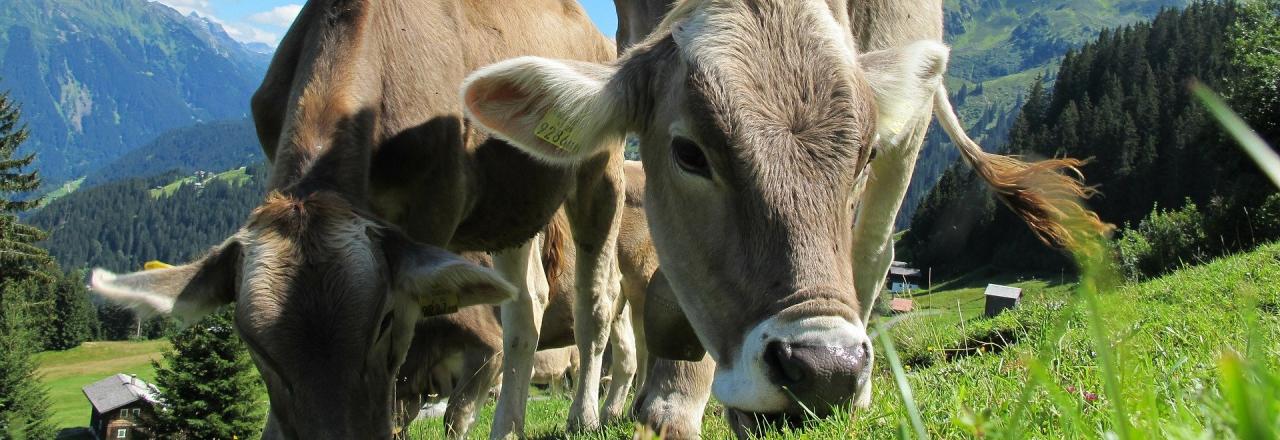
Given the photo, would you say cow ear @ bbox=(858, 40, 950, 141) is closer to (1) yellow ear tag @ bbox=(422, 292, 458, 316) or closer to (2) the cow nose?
(2) the cow nose

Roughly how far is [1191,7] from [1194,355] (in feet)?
368

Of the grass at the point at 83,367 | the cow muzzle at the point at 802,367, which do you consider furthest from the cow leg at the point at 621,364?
the grass at the point at 83,367

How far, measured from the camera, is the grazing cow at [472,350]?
8.27 metres

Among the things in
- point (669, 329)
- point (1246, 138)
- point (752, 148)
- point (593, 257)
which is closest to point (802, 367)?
point (752, 148)

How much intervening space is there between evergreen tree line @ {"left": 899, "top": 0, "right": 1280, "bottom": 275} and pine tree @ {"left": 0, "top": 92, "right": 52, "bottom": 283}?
60.8 meters

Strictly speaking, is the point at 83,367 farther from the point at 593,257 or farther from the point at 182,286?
the point at 182,286

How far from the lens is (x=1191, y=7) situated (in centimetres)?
9700

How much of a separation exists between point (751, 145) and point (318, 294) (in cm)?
172

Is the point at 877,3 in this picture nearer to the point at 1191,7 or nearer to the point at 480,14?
the point at 480,14

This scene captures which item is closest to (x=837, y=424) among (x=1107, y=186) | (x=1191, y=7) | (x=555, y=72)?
(x=555, y=72)

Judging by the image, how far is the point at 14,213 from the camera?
183ft

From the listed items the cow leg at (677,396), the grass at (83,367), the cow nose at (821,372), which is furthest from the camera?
the grass at (83,367)

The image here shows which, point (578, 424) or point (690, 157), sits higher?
point (690, 157)

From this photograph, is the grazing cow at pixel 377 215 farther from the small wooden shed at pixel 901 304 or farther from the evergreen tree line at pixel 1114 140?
the evergreen tree line at pixel 1114 140
